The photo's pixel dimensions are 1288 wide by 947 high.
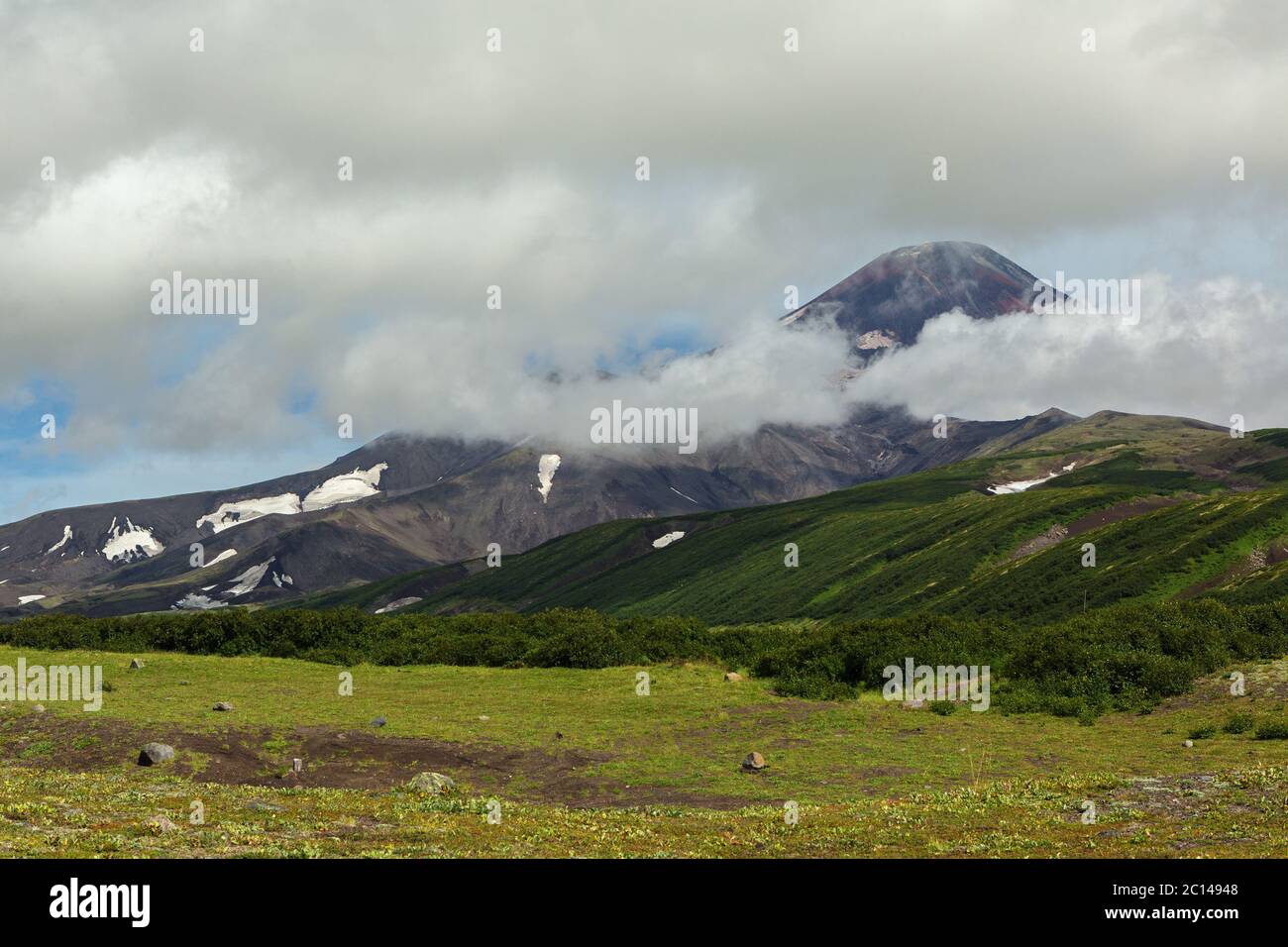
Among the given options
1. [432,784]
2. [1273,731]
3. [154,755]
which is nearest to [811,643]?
[1273,731]

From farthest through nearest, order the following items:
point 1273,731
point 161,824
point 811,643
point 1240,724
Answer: point 811,643 → point 1240,724 → point 1273,731 → point 161,824

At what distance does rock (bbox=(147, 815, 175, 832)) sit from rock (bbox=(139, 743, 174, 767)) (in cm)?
1286

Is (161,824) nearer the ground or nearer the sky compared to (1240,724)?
nearer the sky

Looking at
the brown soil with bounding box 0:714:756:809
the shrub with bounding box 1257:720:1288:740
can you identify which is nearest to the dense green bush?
the shrub with bounding box 1257:720:1288:740

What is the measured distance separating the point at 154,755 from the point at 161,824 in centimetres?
1437

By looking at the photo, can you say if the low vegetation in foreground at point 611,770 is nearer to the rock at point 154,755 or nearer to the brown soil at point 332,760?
the brown soil at point 332,760

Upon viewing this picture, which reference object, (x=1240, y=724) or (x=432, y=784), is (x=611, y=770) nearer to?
(x=432, y=784)

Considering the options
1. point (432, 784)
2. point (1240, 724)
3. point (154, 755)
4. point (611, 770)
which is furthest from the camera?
point (1240, 724)

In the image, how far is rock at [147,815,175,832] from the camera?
838 inches

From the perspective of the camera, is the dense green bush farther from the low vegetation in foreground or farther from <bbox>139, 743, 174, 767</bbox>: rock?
<bbox>139, 743, 174, 767</bbox>: rock

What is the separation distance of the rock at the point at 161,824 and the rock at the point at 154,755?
506 inches

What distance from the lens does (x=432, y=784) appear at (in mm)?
31547

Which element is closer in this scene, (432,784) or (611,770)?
(432,784)
